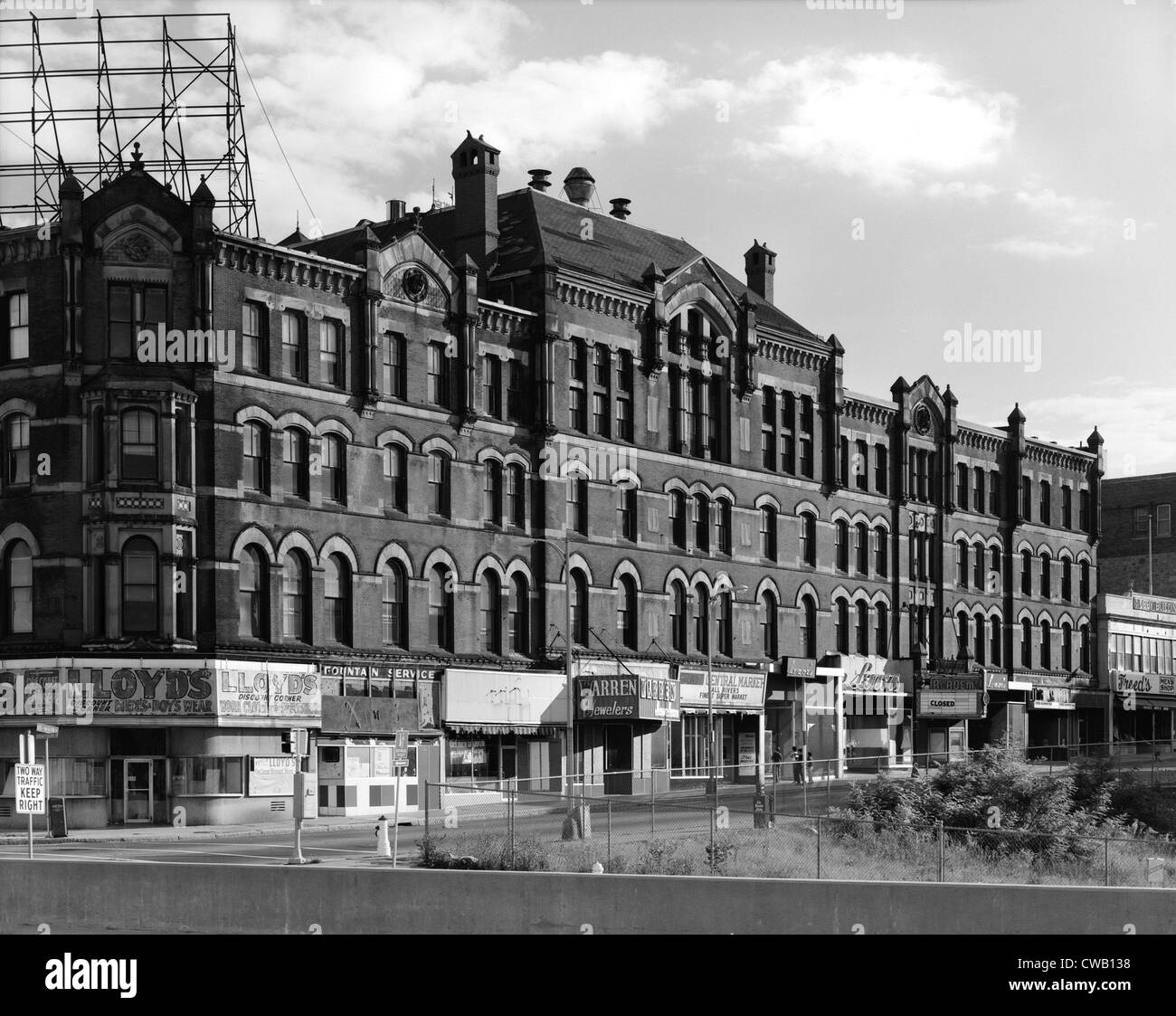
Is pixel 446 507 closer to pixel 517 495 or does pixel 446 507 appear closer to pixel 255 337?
pixel 517 495

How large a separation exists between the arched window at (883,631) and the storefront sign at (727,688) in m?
9.59

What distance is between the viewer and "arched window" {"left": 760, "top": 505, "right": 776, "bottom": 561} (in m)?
71.7

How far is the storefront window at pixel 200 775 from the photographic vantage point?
51.8 metres

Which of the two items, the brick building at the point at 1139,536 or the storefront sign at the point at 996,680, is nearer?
the storefront sign at the point at 996,680

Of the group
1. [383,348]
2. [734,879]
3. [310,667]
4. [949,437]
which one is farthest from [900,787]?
[949,437]

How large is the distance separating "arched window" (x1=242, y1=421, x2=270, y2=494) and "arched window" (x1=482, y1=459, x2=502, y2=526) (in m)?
8.66

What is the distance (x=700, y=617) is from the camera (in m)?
68.6

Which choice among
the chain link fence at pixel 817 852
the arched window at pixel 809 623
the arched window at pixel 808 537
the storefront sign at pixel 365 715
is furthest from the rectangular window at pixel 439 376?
the chain link fence at pixel 817 852

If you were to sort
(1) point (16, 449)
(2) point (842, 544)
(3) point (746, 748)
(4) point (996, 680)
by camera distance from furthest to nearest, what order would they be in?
(4) point (996, 680)
(2) point (842, 544)
(3) point (746, 748)
(1) point (16, 449)

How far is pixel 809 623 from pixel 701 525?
8.27 m

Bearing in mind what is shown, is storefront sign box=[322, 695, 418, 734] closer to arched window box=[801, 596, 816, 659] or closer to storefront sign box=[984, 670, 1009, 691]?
arched window box=[801, 596, 816, 659]

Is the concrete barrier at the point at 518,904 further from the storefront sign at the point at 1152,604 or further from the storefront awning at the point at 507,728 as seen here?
the storefront sign at the point at 1152,604

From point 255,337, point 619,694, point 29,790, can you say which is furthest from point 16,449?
point 29,790

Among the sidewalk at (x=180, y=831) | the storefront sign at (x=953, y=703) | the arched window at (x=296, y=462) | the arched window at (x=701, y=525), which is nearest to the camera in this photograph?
the sidewalk at (x=180, y=831)
